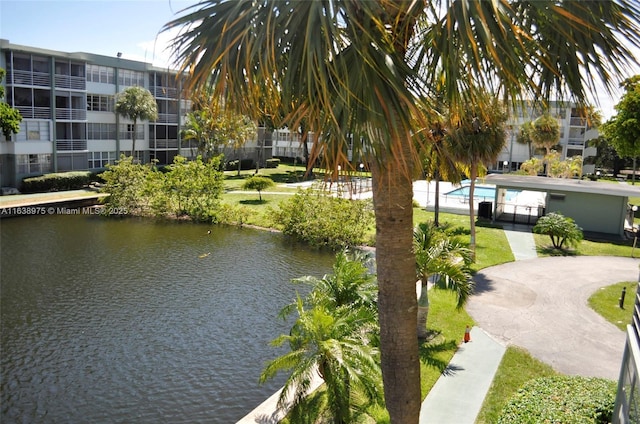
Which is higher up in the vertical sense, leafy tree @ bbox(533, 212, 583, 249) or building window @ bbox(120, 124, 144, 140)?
building window @ bbox(120, 124, 144, 140)

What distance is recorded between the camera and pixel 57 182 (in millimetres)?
40719

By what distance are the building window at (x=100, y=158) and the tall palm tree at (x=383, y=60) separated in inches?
1788

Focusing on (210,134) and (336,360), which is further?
(210,134)

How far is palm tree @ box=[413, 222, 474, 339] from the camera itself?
42.8 feet

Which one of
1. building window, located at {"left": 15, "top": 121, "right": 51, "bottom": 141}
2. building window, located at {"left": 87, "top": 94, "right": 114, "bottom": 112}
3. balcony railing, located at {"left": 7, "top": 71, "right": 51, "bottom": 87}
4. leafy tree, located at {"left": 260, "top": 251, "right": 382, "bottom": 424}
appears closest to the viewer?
leafy tree, located at {"left": 260, "top": 251, "right": 382, "bottom": 424}

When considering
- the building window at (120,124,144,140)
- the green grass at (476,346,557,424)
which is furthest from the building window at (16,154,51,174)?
the green grass at (476,346,557,424)

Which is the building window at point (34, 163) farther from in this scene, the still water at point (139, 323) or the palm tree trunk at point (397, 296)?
the palm tree trunk at point (397, 296)

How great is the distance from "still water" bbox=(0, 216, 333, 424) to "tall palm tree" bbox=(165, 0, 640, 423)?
8.50 metres

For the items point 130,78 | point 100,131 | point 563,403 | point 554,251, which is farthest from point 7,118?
point 563,403

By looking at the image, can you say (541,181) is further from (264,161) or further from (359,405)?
(264,161)

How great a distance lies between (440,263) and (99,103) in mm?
42832

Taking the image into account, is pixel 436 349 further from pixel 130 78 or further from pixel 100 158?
pixel 130 78

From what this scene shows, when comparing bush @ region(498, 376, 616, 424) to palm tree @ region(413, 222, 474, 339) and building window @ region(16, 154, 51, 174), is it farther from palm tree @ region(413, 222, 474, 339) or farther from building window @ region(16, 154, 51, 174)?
building window @ region(16, 154, 51, 174)

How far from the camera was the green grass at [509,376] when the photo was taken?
35.6ft
